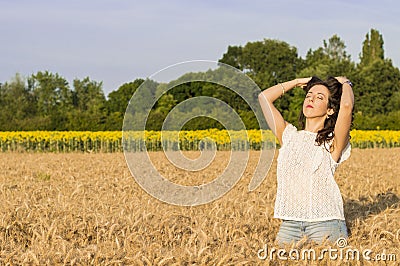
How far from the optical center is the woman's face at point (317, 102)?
4.84 meters

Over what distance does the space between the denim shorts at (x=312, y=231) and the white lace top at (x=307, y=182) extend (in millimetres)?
50

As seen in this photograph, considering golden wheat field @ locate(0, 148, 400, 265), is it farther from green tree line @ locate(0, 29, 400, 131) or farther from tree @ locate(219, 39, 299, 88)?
tree @ locate(219, 39, 299, 88)

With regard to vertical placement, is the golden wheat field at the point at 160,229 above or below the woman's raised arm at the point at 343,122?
below

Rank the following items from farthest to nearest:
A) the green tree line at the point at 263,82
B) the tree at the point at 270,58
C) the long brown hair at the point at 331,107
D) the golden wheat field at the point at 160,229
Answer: the tree at the point at 270,58, the green tree line at the point at 263,82, the long brown hair at the point at 331,107, the golden wheat field at the point at 160,229

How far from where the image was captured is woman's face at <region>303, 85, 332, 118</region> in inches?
191

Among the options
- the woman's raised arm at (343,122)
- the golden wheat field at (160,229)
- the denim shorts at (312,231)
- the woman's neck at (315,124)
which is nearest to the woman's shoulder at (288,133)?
the woman's neck at (315,124)

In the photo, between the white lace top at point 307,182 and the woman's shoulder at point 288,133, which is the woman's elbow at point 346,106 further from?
the woman's shoulder at point 288,133

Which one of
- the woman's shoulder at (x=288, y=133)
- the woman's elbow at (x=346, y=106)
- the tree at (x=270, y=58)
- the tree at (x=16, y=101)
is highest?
the tree at (x=270, y=58)

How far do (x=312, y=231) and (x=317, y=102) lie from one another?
39.8 inches

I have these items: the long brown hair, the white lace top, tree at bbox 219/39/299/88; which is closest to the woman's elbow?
the long brown hair

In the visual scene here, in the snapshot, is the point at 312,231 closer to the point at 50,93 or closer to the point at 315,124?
the point at 315,124

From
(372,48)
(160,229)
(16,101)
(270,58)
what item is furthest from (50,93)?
(160,229)

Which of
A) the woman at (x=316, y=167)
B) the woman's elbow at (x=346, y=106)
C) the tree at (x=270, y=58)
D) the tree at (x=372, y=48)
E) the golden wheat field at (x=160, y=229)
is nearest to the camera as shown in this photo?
the golden wheat field at (x=160, y=229)

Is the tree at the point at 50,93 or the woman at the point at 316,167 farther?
the tree at the point at 50,93
